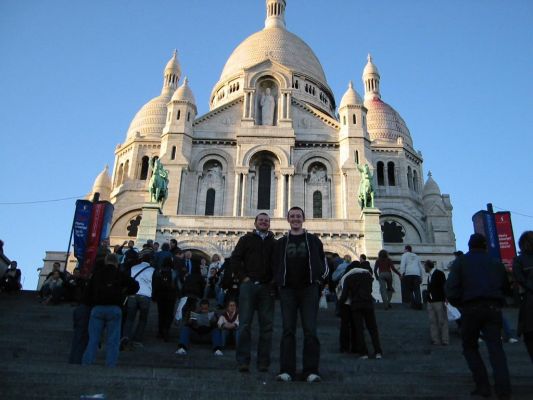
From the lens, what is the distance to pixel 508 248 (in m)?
21.0

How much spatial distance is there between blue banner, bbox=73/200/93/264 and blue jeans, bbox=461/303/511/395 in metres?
17.0

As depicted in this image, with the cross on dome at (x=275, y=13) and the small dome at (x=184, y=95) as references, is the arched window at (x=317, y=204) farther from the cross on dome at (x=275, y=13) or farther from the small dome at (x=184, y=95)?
the cross on dome at (x=275, y=13)

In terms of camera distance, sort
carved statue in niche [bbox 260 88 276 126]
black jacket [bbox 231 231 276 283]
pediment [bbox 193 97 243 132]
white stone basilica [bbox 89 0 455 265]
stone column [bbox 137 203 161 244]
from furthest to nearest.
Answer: carved statue in niche [bbox 260 88 276 126] < pediment [bbox 193 97 243 132] < white stone basilica [bbox 89 0 455 265] < stone column [bbox 137 203 161 244] < black jacket [bbox 231 231 276 283]

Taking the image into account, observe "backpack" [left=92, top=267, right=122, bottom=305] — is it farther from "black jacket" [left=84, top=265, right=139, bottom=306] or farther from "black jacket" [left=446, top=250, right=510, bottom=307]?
"black jacket" [left=446, top=250, right=510, bottom=307]

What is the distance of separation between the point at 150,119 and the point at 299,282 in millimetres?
39617

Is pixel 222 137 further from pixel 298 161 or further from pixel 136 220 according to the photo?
pixel 136 220

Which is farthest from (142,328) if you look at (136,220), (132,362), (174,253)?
(136,220)

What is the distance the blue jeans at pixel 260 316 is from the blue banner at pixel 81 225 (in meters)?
15.0

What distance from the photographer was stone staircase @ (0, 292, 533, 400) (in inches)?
227

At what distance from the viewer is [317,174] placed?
107ft

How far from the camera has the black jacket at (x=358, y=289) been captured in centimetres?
954

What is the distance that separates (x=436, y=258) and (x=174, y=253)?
19711mm

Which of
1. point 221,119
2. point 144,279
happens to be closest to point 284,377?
point 144,279

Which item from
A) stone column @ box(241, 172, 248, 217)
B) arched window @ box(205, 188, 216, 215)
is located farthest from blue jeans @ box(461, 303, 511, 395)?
arched window @ box(205, 188, 216, 215)
